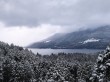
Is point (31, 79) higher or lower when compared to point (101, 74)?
lower

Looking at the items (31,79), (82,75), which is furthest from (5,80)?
(82,75)

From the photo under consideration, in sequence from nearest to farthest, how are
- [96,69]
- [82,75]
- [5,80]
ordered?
[96,69]
[5,80]
[82,75]

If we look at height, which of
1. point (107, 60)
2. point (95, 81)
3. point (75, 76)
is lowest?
point (75, 76)

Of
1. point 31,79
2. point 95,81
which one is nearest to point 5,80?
point 31,79

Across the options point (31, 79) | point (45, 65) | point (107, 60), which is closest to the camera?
point (107, 60)

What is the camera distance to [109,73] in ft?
86.7

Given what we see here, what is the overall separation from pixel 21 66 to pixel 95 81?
74905 millimetres

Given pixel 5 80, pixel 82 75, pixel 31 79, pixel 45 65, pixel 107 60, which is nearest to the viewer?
pixel 107 60

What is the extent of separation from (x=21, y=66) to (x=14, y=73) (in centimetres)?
632

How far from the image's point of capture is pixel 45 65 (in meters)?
136

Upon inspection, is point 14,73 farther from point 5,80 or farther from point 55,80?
point 55,80

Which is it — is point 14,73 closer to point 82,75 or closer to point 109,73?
point 82,75

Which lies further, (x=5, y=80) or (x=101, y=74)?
(x=5, y=80)

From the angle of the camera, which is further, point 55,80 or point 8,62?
point 8,62
